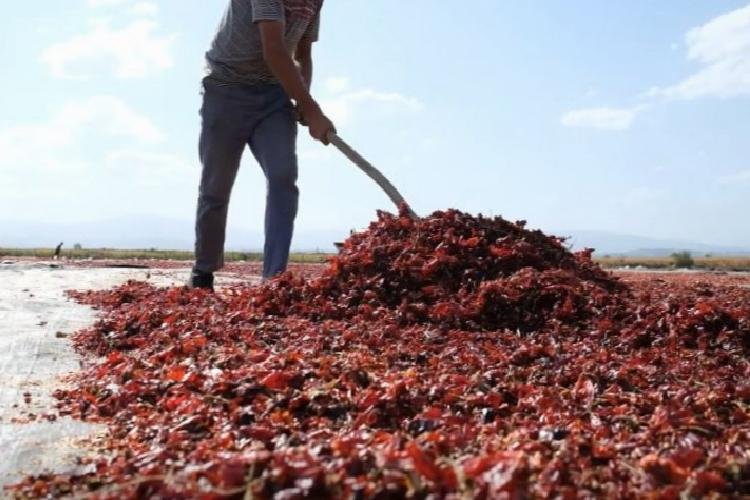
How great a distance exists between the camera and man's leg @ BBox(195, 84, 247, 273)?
21.2 feet

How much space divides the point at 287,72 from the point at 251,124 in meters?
0.67

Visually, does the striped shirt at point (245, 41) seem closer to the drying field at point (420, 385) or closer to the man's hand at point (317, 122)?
the man's hand at point (317, 122)

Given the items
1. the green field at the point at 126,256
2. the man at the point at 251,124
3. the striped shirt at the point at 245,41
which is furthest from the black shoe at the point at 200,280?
the green field at the point at 126,256

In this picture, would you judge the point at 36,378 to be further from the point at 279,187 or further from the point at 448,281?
the point at 279,187

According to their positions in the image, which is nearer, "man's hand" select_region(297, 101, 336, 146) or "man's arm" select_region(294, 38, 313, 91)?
"man's hand" select_region(297, 101, 336, 146)

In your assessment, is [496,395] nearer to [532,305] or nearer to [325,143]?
[532,305]

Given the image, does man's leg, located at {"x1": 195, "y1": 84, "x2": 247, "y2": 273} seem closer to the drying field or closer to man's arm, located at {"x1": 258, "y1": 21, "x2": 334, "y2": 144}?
man's arm, located at {"x1": 258, "y1": 21, "x2": 334, "y2": 144}

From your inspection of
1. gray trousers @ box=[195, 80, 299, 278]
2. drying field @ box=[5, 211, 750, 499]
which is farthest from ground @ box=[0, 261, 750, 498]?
gray trousers @ box=[195, 80, 299, 278]

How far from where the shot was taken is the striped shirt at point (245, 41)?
20.7 feet

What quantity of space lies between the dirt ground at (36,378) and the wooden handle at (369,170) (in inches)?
90.9

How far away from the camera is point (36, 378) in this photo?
3488 mm

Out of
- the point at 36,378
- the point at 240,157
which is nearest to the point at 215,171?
the point at 240,157

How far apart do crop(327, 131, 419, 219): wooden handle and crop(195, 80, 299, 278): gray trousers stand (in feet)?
1.21

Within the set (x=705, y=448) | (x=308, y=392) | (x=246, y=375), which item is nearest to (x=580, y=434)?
(x=705, y=448)
